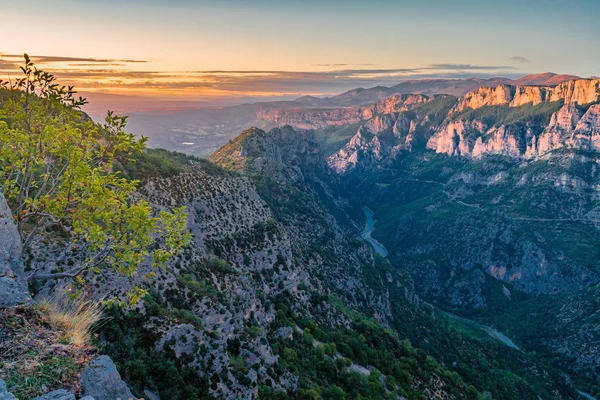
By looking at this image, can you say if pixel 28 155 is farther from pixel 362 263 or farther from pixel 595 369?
pixel 595 369

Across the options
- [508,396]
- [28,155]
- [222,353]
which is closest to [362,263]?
[508,396]

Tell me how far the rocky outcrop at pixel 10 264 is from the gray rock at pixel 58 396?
5286 mm

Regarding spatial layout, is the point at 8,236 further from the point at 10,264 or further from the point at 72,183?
the point at 72,183

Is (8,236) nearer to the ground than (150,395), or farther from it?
farther from it

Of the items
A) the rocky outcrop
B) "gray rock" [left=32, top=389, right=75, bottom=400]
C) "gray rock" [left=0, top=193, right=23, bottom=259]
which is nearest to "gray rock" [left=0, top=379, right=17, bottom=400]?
"gray rock" [left=32, top=389, right=75, bottom=400]

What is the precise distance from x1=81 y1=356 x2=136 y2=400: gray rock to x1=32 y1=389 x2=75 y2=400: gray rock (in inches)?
56.1

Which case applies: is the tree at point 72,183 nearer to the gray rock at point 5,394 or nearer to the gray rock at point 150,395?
the gray rock at point 5,394

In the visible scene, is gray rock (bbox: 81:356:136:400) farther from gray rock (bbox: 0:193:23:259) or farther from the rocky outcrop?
gray rock (bbox: 0:193:23:259)

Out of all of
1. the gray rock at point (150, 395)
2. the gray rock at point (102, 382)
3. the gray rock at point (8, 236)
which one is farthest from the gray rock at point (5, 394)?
the gray rock at point (150, 395)

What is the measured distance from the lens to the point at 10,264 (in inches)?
685

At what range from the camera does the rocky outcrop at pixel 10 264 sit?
15.8m

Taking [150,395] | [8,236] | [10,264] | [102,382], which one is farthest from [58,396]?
[150,395]

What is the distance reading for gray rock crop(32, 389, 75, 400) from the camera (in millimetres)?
11922

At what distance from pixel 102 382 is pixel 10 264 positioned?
295 inches
